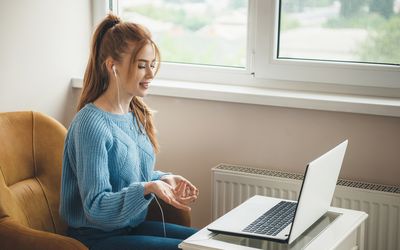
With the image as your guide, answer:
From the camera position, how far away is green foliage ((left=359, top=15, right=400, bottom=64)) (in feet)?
8.78

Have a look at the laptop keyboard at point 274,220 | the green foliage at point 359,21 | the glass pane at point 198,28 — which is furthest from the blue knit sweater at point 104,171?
the green foliage at point 359,21

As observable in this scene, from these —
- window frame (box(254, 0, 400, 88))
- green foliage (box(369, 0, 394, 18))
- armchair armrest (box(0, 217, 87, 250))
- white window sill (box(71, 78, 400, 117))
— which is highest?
green foliage (box(369, 0, 394, 18))

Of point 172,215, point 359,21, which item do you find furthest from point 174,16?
point 172,215

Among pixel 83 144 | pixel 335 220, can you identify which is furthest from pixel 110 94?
pixel 335 220

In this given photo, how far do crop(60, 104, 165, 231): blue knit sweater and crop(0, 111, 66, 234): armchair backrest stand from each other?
0.68 ft

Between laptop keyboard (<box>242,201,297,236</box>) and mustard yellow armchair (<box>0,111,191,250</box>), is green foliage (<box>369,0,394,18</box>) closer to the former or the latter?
laptop keyboard (<box>242,201,297,236</box>)

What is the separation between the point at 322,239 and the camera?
195cm

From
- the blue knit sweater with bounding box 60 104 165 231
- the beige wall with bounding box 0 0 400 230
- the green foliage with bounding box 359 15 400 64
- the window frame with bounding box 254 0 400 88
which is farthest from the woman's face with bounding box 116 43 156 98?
the green foliage with bounding box 359 15 400 64

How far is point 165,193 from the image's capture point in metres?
2.03

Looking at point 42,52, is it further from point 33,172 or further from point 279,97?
point 279,97

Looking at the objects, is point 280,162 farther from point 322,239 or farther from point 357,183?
point 322,239

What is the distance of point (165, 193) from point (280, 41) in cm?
110

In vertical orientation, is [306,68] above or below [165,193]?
above

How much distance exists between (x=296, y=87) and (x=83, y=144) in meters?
1.07
